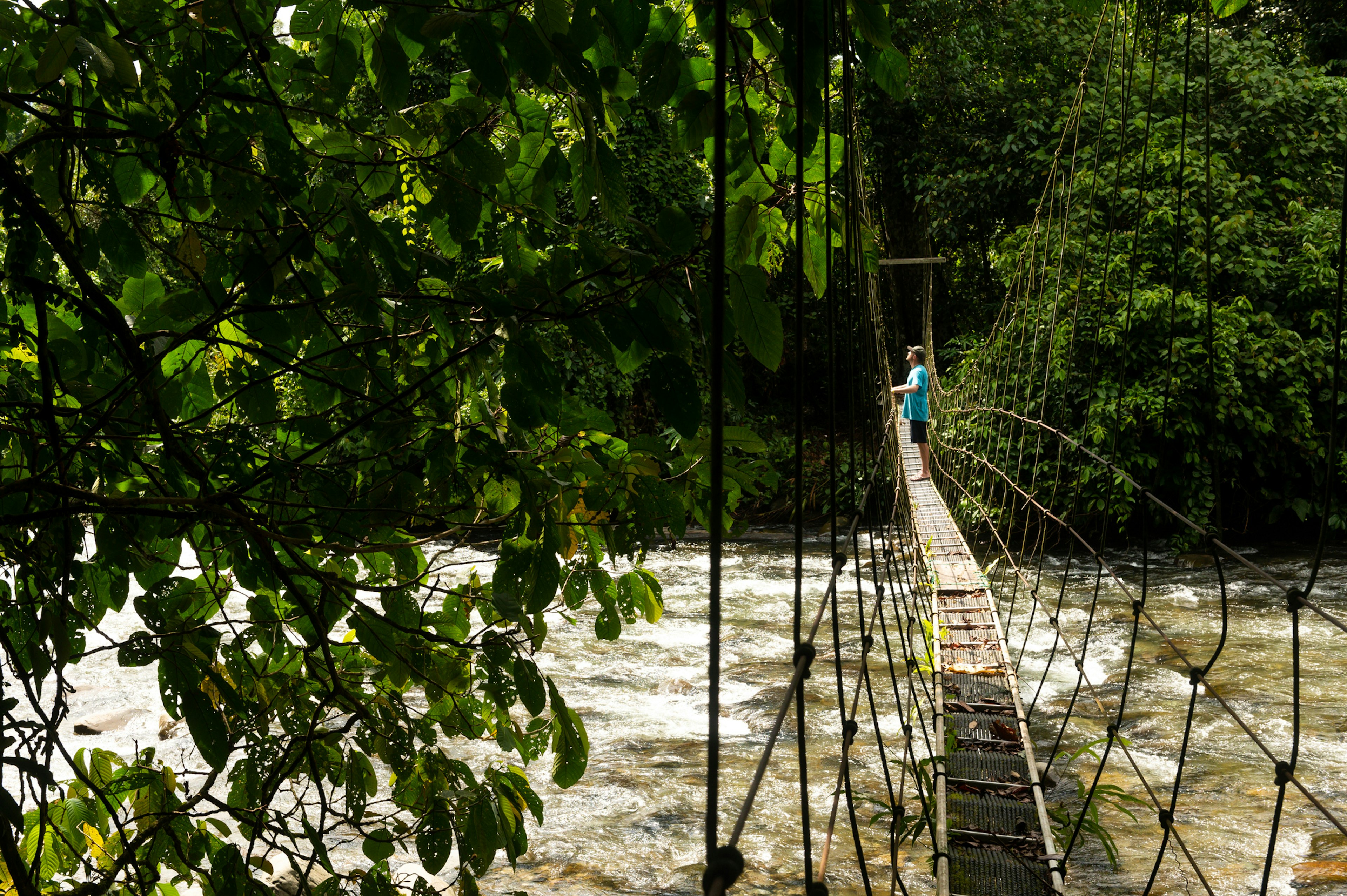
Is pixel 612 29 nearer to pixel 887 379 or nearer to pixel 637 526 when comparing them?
pixel 637 526

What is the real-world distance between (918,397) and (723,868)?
19.0ft

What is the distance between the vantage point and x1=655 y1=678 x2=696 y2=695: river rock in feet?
14.4

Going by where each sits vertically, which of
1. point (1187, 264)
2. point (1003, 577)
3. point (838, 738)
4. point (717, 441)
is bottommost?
point (838, 738)

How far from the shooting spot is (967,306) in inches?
446

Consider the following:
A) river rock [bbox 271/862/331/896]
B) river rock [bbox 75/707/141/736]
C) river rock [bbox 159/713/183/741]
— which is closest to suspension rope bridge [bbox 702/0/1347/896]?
river rock [bbox 271/862/331/896]

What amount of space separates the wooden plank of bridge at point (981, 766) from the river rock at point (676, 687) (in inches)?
53.4

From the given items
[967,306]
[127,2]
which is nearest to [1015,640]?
[127,2]

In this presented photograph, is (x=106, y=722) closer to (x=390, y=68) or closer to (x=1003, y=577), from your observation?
(x=1003, y=577)

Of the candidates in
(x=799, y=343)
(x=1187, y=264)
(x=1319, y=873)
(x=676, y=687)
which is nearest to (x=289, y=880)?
(x=676, y=687)

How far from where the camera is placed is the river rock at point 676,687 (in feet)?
14.4

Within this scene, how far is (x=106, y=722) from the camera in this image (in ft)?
13.1

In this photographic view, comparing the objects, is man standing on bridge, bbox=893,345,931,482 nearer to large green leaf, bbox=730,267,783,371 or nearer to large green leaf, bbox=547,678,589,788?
large green leaf, bbox=547,678,589,788

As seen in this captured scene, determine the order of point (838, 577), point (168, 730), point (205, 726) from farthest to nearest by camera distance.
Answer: point (168, 730), point (838, 577), point (205, 726)

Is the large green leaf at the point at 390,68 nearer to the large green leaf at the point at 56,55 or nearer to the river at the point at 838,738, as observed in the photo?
the large green leaf at the point at 56,55
